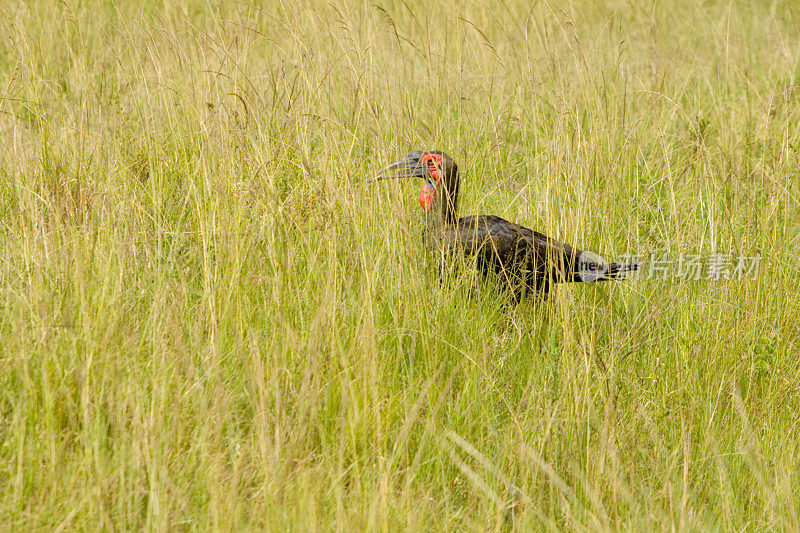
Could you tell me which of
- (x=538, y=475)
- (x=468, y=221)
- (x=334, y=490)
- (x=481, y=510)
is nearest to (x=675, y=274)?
(x=468, y=221)

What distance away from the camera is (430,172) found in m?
3.71

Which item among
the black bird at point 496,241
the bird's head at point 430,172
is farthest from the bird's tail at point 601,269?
the bird's head at point 430,172

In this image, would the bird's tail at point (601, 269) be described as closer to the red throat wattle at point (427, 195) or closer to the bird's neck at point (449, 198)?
the bird's neck at point (449, 198)

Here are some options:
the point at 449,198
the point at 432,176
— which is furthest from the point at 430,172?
the point at 449,198

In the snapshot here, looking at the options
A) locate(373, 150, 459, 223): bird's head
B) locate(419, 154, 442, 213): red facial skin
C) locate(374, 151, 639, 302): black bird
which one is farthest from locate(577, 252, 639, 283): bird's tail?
locate(419, 154, 442, 213): red facial skin

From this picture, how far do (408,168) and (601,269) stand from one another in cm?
93

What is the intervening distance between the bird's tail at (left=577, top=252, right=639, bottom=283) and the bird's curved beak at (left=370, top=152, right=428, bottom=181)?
2.60ft

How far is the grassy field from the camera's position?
2145 millimetres

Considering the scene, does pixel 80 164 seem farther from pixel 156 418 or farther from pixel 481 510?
pixel 481 510

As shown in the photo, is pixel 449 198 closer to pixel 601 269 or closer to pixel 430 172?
pixel 430 172

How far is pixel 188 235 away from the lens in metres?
3.39

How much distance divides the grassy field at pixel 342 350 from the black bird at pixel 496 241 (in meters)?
0.09

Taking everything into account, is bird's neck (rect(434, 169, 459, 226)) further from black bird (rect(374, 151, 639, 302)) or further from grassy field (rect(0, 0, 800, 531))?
grassy field (rect(0, 0, 800, 531))

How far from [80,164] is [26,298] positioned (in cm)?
111
